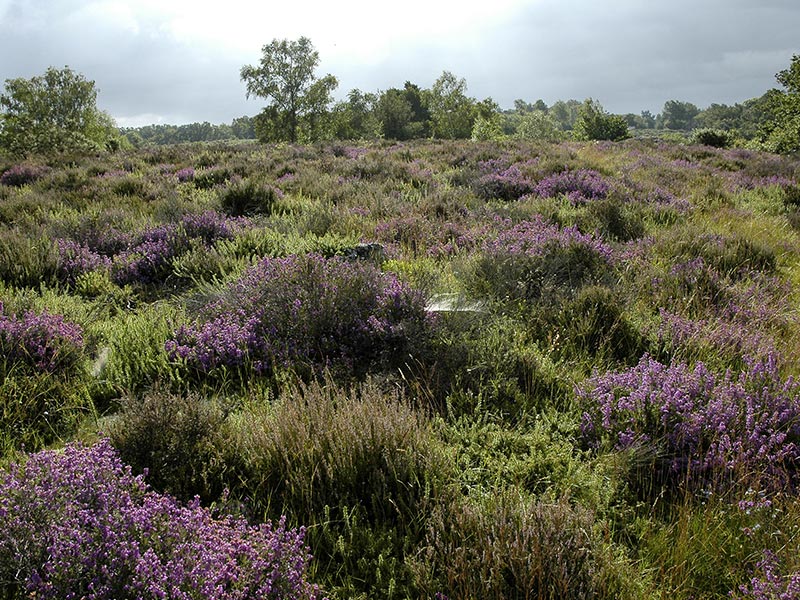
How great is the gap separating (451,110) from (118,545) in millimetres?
78762

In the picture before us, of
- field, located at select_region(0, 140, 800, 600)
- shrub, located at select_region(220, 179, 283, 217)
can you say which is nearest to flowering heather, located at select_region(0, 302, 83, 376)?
field, located at select_region(0, 140, 800, 600)

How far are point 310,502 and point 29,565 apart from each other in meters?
0.99

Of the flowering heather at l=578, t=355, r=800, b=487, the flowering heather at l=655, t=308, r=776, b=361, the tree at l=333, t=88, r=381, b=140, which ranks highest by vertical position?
the tree at l=333, t=88, r=381, b=140

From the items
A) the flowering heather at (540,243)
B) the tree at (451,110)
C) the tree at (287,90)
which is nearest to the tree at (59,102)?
the tree at (287,90)

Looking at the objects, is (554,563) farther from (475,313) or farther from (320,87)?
(320,87)

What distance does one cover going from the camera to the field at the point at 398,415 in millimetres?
1795

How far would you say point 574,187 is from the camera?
985 cm

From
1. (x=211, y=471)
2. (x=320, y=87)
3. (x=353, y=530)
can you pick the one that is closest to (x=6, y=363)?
(x=211, y=471)

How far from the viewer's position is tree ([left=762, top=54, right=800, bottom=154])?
89.4 ft

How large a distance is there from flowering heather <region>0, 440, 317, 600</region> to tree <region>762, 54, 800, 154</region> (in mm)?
33552

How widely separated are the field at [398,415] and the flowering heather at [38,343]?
0.06ft

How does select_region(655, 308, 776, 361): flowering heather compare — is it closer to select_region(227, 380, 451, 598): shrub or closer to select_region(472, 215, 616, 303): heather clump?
select_region(472, 215, 616, 303): heather clump

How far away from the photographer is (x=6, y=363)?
3025 mm

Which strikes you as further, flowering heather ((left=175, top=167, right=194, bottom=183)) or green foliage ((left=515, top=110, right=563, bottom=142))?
green foliage ((left=515, top=110, right=563, bottom=142))
